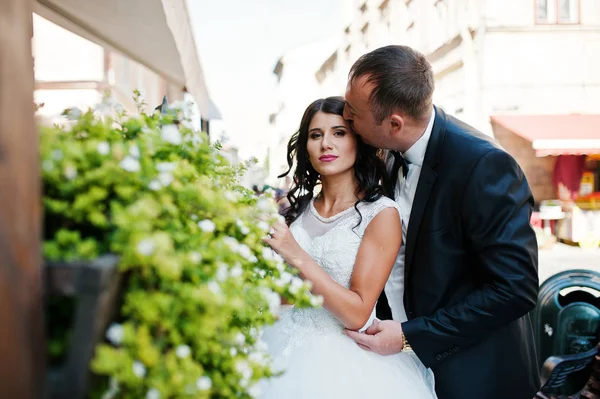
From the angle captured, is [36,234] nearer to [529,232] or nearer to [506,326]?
[529,232]

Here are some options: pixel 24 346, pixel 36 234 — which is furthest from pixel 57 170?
pixel 24 346

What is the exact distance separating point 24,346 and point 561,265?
431 inches

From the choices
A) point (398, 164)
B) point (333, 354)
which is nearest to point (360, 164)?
point (398, 164)

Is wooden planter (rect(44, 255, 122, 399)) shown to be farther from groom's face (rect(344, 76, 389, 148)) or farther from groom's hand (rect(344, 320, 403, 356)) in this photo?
groom's face (rect(344, 76, 389, 148))

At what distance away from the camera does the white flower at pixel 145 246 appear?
2.96 ft

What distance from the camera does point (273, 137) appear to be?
216 feet

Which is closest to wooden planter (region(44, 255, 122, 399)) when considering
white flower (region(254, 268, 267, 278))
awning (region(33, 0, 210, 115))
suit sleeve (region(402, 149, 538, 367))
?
white flower (region(254, 268, 267, 278))

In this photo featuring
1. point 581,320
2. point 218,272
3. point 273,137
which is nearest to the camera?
point 218,272

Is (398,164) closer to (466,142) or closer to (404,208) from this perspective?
(404,208)

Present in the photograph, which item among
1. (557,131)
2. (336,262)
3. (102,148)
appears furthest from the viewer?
(557,131)

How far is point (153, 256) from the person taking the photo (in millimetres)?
933

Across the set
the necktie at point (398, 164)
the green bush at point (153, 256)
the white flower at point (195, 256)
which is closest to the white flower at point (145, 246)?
the green bush at point (153, 256)

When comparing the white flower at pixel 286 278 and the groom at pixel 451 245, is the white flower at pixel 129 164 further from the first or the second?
the groom at pixel 451 245

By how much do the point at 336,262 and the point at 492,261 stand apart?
2.13 ft
